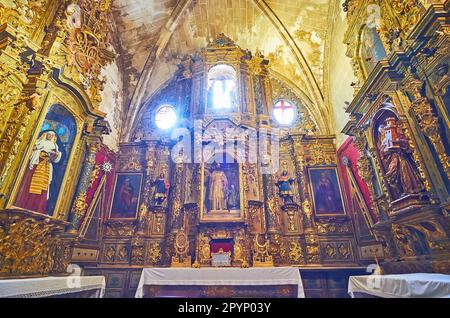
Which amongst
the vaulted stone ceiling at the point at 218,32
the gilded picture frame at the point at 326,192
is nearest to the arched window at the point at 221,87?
the vaulted stone ceiling at the point at 218,32

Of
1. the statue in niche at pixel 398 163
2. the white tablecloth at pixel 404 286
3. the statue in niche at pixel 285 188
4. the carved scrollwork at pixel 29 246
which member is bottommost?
the white tablecloth at pixel 404 286

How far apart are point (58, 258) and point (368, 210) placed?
29.0 ft

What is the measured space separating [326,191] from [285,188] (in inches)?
64.1

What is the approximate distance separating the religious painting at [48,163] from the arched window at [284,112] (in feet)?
26.5

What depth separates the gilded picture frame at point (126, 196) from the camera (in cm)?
906

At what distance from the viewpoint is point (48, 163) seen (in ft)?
17.9

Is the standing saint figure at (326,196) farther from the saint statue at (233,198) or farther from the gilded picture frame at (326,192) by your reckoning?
the saint statue at (233,198)

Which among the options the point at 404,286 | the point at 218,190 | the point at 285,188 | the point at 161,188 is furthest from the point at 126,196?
the point at 404,286

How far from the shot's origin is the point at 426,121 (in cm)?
448

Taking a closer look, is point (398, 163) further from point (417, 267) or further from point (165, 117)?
point (165, 117)

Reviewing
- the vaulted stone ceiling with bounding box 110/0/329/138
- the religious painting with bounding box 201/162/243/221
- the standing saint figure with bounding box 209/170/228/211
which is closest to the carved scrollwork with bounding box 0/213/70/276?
the religious painting with bounding box 201/162/243/221

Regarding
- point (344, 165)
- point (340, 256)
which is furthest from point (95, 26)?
point (340, 256)

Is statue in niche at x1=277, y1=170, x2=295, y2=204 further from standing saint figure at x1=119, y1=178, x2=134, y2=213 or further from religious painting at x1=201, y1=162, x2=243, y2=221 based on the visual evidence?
standing saint figure at x1=119, y1=178, x2=134, y2=213

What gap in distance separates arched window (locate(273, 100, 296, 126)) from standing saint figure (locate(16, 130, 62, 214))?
8.46 m
